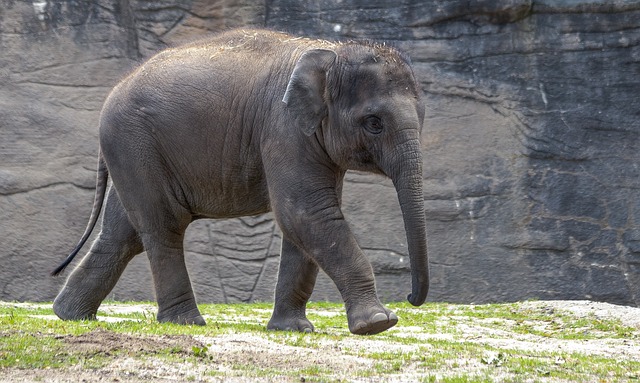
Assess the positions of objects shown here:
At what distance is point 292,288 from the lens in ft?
32.1

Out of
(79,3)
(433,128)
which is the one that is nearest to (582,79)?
(433,128)

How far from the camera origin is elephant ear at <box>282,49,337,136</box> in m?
9.01

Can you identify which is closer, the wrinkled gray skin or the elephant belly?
the wrinkled gray skin

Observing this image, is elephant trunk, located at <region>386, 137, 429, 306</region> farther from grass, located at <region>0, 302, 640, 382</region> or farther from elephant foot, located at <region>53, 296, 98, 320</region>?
elephant foot, located at <region>53, 296, 98, 320</region>

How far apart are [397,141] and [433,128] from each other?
256 inches

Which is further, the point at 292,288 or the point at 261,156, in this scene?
the point at 292,288

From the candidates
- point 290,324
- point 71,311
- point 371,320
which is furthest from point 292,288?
point 71,311

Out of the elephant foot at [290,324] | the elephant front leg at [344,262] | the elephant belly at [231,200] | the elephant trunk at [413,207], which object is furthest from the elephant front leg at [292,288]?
the elephant trunk at [413,207]

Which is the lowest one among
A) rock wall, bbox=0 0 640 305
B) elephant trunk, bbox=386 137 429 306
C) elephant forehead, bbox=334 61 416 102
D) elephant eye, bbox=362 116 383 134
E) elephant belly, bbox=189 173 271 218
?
rock wall, bbox=0 0 640 305

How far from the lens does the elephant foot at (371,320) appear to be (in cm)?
852

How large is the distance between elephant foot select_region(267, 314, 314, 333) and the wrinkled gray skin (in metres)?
0.01

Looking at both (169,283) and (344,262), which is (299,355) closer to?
(344,262)

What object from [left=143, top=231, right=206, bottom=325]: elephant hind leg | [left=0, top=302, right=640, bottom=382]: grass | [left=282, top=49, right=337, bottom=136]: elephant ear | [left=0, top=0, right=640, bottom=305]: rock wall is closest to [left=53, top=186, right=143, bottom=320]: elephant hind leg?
[left=143, top=231, right=206, bottom=325]: elephant hind leg

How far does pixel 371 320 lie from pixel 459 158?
268 inches
